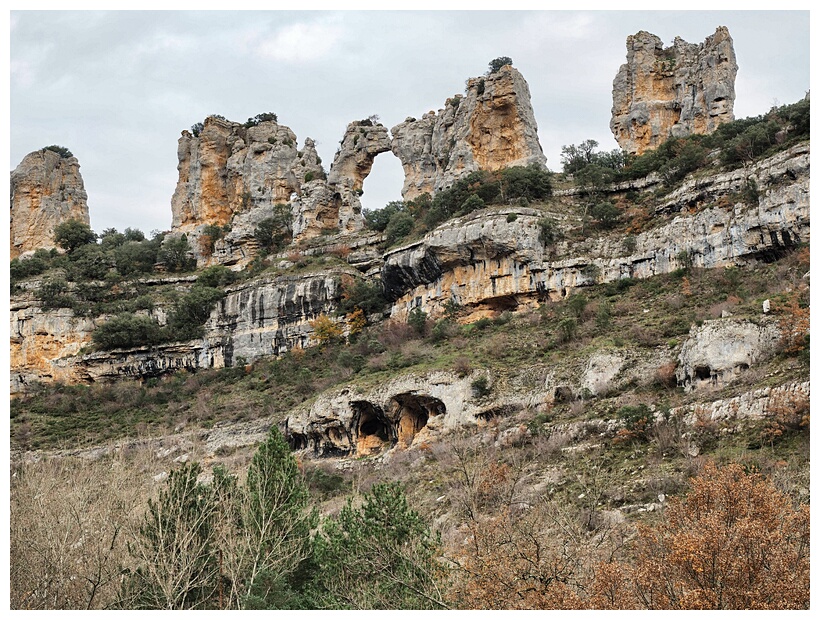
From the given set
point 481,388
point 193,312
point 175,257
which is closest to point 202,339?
point 193,312

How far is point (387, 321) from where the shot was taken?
50688mm

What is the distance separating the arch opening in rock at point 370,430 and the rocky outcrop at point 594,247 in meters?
10.7

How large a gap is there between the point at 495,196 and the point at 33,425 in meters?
30.3

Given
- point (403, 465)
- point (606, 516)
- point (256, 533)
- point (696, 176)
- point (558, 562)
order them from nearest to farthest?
point (558, 562) → point (256, 533) → point (606, 516) → point (403, 465) → point (696, 176)

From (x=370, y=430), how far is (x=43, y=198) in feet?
174

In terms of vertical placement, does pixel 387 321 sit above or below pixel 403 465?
above

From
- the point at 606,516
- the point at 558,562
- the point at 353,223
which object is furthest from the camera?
the point at 353,223

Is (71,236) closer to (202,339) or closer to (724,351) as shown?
(202,339)

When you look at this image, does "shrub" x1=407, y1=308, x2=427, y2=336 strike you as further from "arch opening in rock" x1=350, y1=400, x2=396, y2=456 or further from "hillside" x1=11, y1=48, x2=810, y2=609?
"arch opening in rock" x1=350, y1=400, x2=396, y2=456

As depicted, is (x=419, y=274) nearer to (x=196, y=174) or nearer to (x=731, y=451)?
(x=731, y=451)

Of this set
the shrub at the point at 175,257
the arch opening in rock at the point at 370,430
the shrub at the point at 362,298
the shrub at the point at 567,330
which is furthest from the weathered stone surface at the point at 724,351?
the shrub at the point at 175,257

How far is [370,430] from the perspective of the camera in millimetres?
39281

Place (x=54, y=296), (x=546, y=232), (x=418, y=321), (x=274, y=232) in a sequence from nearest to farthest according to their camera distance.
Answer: (x=546, y=232)
(x=418, y=321)
(x=54, y=296)
(x=274, y=232)

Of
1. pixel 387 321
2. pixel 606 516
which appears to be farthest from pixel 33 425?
pixel 606 516
